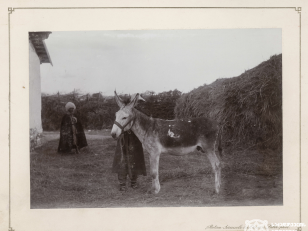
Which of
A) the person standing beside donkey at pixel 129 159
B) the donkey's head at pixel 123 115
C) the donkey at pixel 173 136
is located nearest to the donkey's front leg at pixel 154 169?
the donkey at pixel 173 136

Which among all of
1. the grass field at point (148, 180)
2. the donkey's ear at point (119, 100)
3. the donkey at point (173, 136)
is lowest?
the grass field at point (148, 180)

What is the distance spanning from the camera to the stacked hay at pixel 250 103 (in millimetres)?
3750

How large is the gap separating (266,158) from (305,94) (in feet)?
3.39

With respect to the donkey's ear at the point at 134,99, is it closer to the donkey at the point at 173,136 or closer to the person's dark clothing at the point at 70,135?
the donkey at the point at 173,136

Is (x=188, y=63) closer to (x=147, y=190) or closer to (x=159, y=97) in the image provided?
(x=159, y=97)

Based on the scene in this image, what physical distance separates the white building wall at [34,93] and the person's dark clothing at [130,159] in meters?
1.14

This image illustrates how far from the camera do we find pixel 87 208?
3.70 metres

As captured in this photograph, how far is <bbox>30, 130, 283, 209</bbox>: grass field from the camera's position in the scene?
3.73 meters

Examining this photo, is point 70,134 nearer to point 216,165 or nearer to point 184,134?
point 184,134

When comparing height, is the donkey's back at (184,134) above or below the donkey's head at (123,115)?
below

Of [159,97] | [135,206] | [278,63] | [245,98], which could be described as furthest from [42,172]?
[278,63]

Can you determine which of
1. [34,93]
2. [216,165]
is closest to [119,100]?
[34,93]

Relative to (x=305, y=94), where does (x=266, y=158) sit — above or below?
below
